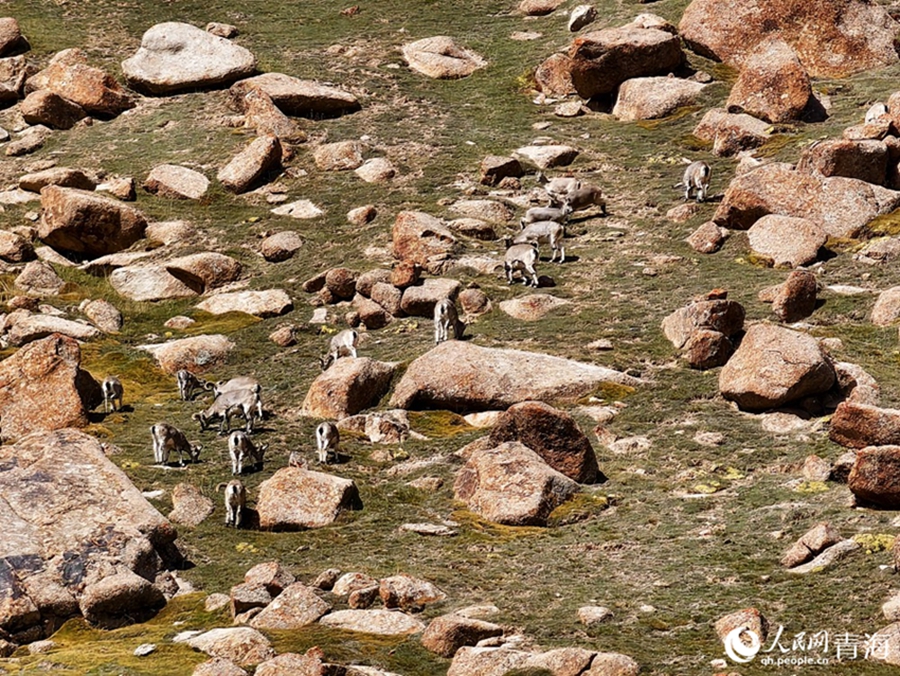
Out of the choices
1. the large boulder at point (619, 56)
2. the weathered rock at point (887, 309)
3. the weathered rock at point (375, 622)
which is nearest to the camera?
the weathered rock at point (375, 622)

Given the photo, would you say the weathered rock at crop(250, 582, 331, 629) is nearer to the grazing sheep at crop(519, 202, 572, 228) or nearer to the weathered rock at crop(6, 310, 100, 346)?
the weathered rock at crop(6, 310, 100, 346)

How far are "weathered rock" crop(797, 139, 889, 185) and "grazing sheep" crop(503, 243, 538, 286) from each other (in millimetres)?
11185

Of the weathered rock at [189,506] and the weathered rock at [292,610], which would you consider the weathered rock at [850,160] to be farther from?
the weathered rock at [292,610]

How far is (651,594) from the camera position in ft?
81.7

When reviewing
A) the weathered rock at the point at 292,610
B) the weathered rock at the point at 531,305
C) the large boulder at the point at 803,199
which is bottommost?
the weathered rock at the point at 531,305

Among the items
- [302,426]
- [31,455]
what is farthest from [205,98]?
[31,455]

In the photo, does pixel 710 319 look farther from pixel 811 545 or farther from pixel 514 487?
pixel 811 545

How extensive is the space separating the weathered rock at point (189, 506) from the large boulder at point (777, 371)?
45.3 ft

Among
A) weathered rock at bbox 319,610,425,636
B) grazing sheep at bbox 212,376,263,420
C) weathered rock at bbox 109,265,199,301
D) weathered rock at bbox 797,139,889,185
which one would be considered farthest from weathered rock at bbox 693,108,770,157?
weathered rock at bbox 319,610,425,636

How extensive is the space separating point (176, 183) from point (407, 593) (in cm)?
3681

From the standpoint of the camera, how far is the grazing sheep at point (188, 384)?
135 feet

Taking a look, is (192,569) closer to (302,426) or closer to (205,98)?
(302,426)

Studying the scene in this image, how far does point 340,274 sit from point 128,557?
2131 centimetres

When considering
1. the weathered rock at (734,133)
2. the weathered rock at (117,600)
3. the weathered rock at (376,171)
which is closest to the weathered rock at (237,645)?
the weathered rock at (117,600)
